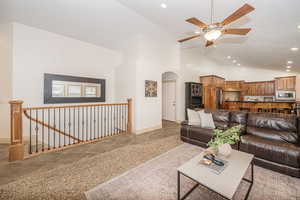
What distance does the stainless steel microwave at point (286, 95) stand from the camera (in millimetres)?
7609

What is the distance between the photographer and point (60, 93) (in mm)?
4148

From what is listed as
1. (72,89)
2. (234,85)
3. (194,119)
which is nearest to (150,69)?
(194,119)

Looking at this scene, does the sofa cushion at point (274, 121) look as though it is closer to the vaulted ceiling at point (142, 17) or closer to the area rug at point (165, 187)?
the area rug at point (165, 187)

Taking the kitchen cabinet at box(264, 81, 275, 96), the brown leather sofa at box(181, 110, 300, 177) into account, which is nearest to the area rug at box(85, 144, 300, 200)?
the brown leather sofa at box(181, 110, 300, 177)

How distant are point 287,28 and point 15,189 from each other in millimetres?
6591

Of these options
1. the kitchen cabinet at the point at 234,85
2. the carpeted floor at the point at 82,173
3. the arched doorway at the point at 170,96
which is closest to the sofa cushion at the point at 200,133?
the carpeted floor at the point at 82,173

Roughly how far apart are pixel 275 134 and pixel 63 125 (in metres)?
5.77

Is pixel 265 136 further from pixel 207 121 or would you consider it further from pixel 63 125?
pixel 63 125

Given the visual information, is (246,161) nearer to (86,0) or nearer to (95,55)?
(86,0)

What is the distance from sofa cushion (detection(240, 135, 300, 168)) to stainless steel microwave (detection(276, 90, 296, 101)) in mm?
8043

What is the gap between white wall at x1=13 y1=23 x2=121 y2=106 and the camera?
3.45 metres

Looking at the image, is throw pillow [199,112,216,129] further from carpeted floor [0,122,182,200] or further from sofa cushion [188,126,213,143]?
carpeted floor [0,122,182,200]

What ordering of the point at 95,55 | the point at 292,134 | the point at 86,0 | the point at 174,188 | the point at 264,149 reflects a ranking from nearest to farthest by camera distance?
the point at 174,188
the point at 264,149
the point at 292,134
the point at 86,0
the point at 95,55

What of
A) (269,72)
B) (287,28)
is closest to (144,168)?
(287,28)
